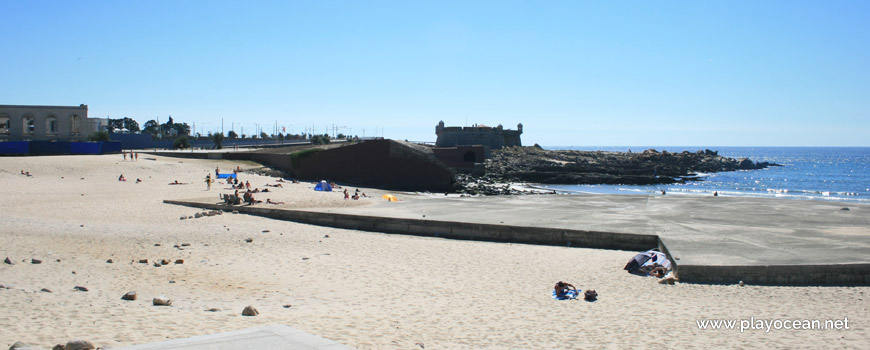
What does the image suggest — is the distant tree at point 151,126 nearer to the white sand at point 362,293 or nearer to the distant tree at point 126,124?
the distant tree at point 126,124

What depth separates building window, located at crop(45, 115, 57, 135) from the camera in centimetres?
5086

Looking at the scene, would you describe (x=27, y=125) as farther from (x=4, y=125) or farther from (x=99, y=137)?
(x=99, y=137)

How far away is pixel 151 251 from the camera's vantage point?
1270 cm

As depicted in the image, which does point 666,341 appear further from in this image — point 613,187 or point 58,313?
point 613,187

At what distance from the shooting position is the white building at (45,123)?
50.0 meters

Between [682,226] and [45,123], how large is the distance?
51.6 meters

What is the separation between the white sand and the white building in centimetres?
3900

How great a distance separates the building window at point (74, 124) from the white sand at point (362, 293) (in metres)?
39.7

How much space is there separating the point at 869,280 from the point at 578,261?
498cm

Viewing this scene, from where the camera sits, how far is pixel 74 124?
53906mm

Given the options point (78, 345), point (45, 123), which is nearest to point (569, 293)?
point (78, 345)

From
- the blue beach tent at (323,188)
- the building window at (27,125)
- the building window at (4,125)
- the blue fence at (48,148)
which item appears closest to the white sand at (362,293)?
the blue beach tent at (323,188)

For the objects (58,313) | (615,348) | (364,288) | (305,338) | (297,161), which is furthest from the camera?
(297,161)

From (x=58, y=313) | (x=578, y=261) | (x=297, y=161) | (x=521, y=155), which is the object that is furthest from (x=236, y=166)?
(x=521, y=155)
